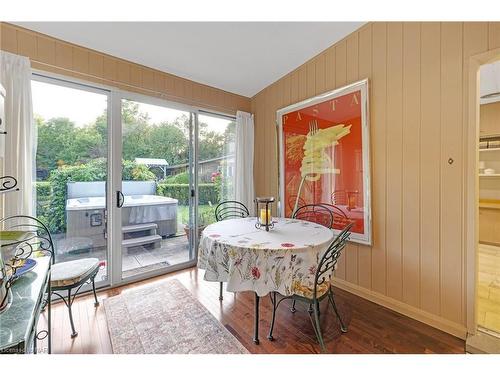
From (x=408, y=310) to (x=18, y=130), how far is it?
372cm

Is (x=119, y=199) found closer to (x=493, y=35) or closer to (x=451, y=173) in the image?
(x=451, y=173)

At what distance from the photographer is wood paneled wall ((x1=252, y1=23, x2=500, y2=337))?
5.83 ft

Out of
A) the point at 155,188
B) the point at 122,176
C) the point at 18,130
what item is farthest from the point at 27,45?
the point at 155,188

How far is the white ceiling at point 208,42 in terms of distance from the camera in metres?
2.07

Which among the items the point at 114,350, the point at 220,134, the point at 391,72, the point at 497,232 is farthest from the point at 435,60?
the point at 497,232

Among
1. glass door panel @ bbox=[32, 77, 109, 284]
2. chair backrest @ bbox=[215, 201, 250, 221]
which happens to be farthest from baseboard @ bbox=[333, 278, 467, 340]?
glass door panel @ bbox=[32, 77, 109, 284]

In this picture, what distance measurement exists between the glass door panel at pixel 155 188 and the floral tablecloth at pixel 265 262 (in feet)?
4.85

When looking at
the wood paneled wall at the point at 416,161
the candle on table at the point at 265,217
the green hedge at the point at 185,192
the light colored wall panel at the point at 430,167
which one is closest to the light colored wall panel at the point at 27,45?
the green hedge at the point at 185,192

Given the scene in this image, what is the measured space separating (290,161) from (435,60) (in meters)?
1.75

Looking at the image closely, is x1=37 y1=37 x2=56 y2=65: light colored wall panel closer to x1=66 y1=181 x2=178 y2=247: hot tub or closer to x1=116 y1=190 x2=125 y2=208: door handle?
x1=66 y1=181 x2=178 y2=247: hot tub

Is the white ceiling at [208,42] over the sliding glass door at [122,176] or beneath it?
over

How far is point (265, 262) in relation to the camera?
5.01 feet

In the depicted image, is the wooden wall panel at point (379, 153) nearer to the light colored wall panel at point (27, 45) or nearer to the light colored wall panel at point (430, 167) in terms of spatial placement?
the light colored wall panel at point (430, 167)

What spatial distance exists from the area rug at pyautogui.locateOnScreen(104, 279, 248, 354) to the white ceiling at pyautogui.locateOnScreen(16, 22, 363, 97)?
2.53 m
